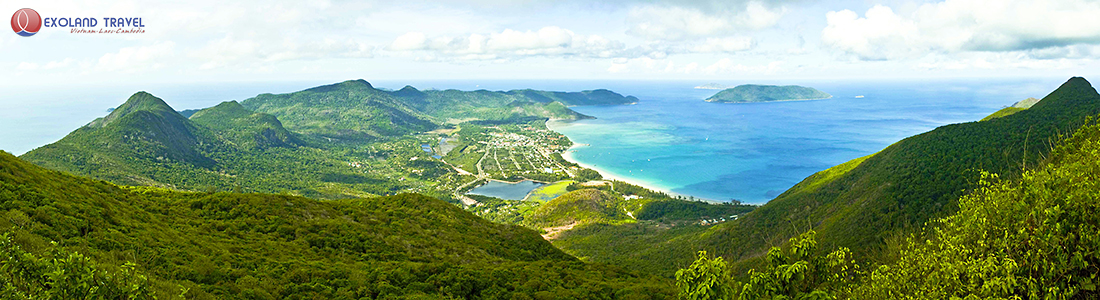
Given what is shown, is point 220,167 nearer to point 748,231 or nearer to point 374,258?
point 374,258

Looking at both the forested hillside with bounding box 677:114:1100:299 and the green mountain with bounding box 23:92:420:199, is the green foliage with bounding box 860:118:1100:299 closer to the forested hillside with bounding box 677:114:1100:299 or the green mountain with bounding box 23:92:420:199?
the forested hillside with bounding box 677:114:1100:299

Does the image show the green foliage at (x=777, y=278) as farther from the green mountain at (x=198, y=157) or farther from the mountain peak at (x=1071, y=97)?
the green mountain at (x=198, y=157)

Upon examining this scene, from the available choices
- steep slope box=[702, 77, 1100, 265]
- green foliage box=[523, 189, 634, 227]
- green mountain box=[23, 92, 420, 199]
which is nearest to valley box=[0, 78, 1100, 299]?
steep slope box=[702, 77, 1100, 265]

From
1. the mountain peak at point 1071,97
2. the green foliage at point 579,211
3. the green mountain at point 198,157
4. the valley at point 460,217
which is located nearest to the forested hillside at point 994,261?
the valley at point 460,217

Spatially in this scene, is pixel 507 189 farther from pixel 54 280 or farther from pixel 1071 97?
pixel 54 280

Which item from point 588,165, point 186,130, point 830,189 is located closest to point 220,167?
point 186,130

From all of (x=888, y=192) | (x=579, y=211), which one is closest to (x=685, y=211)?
(x=579, y=211)
